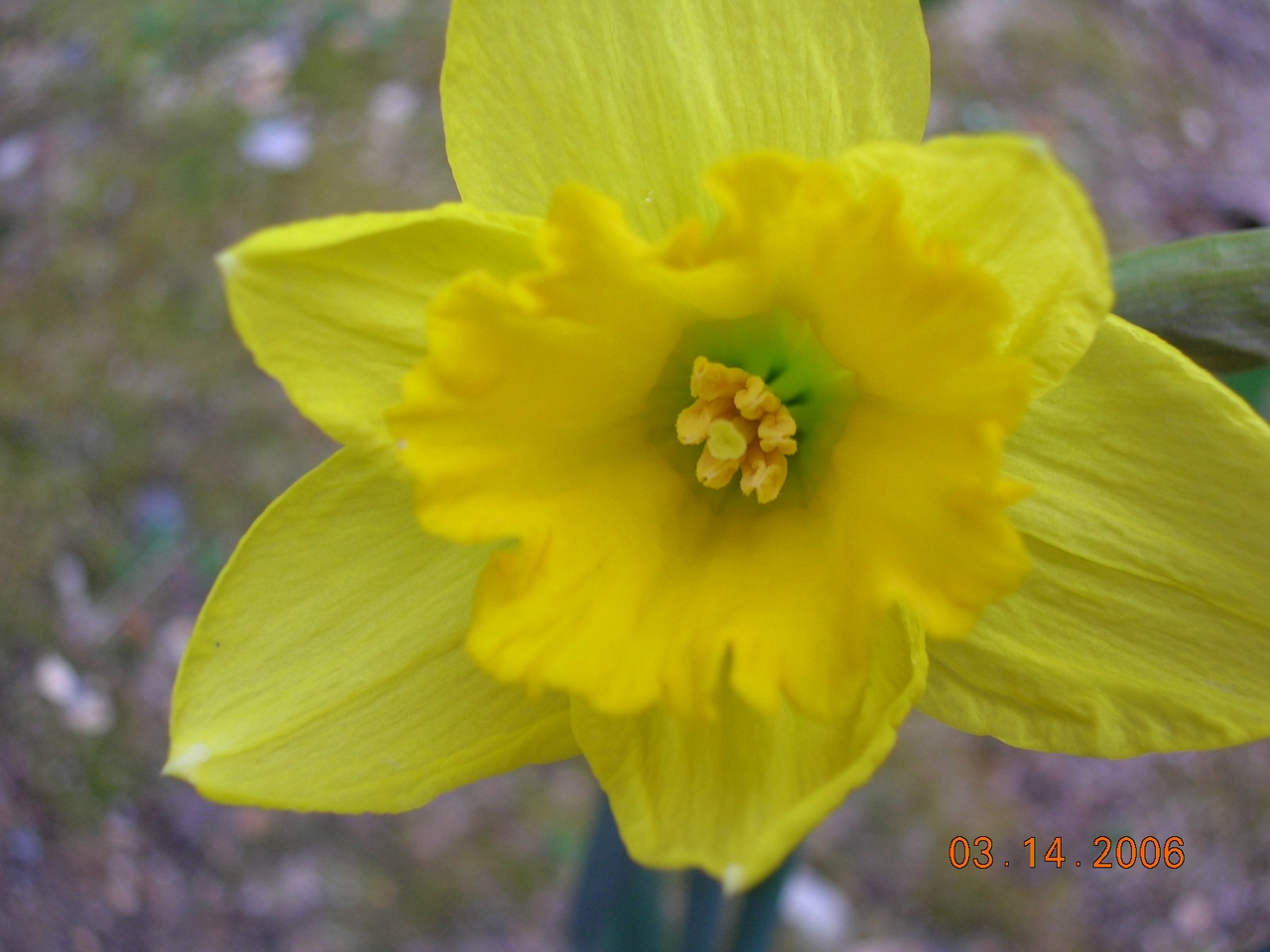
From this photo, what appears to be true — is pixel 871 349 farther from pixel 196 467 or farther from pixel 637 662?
pixel 196 467

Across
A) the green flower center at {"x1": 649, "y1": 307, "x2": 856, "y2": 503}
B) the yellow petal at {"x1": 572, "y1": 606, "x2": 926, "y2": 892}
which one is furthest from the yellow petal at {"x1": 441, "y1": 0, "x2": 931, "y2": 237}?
the yellow petal at {"x1": 572, "y1": 606, "x2": 926, "y2": 892}

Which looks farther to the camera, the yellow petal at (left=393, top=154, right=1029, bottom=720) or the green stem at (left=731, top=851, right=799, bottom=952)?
the green stem at (left=731, top=851, right=799, bottom=952)

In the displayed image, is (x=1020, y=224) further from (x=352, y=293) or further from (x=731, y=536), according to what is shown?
(x=352, y=293)

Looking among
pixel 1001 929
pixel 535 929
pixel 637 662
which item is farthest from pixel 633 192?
pixel 1001 929

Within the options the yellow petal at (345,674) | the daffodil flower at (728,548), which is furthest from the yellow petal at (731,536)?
A: the yellow petal at (345,674)

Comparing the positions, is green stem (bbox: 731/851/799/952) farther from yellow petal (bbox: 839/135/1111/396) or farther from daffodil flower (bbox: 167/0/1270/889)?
yellow petal (bbox: 839/135/1111/396)

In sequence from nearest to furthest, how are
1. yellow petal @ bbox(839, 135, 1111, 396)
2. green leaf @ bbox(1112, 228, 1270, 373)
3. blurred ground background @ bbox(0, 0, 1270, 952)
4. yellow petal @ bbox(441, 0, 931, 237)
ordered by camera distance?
yellow petal @ bbox(839, 135, 1111, 396) → yellow petal @ bbox(441, 0, 931, 237) → green leaf @ bbox(1112, 228, 1270, 373) → blurred ground background @ bbox(0, 0, 1270, 952)

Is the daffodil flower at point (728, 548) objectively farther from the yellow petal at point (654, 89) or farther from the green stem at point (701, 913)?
the green stem at point (701, 913)

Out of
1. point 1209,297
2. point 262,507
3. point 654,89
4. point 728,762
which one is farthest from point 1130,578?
point 262,507
